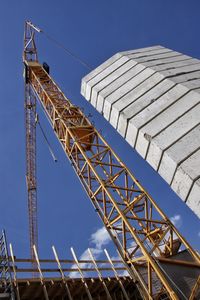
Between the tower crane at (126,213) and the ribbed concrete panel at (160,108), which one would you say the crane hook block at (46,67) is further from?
the ribbed concrete panel at (160,108)

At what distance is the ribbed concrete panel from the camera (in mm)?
2146

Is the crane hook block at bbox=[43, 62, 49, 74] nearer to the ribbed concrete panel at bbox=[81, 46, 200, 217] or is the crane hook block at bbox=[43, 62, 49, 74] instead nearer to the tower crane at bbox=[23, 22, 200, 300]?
the tower crane at bbox=[23, 22, 200, 300]

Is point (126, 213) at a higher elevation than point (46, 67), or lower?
lower

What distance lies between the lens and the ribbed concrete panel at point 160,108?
2146 millimetres

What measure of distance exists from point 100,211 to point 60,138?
20.9ft

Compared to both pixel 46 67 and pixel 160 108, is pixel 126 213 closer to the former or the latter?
pixel 160 108

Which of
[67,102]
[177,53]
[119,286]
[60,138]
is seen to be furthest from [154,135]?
[67,102]

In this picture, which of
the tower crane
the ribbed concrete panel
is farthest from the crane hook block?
the ribbed concrete panel

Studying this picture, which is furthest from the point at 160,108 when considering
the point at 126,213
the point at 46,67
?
the point at 46,67

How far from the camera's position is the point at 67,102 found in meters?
22.0

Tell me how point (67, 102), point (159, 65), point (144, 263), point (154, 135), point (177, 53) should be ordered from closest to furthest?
point (154, 135), point (159, 65), point (177, 53), point (144, 263), point (67, 102)

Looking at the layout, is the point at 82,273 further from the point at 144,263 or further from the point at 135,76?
the point at 135,76

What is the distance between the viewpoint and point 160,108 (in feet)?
8.39

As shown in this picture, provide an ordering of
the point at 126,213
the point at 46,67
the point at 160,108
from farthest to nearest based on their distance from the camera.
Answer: the point at 46,67 < the point at 126,213 < the point at 160,108
